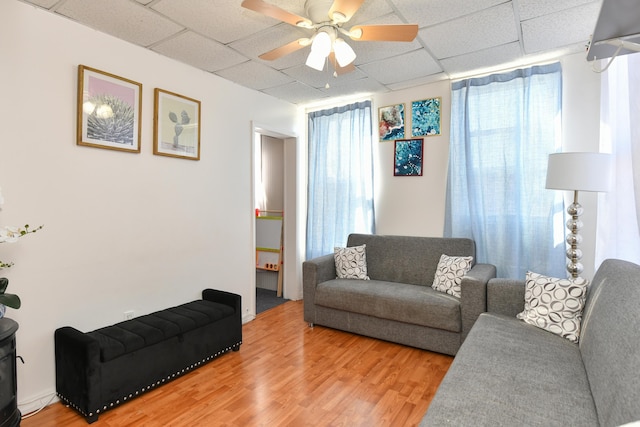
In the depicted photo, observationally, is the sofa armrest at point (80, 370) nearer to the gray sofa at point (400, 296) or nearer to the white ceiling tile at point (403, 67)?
the gray sofa at point (400, 296)

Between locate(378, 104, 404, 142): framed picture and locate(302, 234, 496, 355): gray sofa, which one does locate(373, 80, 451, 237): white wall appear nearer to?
locate(378, 104, 404, 142): framed picture

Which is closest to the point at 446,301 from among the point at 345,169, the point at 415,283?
the point at 415,283

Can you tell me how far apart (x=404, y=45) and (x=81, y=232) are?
2.79m

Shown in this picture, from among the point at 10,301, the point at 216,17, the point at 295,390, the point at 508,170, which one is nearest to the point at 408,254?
the point at 508,170

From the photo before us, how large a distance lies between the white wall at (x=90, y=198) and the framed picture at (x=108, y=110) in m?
0.06

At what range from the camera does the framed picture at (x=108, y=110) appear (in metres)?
2.36

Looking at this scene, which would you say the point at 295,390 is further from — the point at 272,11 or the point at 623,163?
the point at 623,163

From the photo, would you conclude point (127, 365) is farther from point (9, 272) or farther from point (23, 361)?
point (9, 272)

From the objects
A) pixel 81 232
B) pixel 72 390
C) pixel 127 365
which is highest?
pixel 81 232

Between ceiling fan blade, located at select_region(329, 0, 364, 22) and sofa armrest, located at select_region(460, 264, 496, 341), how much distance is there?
2130mm

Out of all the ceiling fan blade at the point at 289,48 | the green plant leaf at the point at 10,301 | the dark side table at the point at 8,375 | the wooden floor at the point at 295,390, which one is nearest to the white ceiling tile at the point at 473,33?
the ceiling fan blade at the point at 289,48

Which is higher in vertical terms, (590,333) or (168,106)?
(168,106)

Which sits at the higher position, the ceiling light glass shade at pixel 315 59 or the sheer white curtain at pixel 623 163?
the ceiling light glass shade at pixel 315 59

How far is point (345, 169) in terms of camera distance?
4.19m
